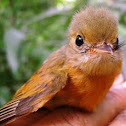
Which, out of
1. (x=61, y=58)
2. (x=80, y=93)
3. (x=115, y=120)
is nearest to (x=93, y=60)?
(x=80, y=93)

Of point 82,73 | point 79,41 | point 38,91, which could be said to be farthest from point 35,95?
point 79,41

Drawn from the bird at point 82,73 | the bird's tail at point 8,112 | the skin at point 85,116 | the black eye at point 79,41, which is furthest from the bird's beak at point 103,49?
the bird's tail at point 8,112

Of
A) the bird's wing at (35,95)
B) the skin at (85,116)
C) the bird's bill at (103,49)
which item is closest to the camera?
the bird's bill at (103,49)

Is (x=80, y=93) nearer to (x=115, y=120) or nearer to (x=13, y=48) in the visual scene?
(x=115, y=120)

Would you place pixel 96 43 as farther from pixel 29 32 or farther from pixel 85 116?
pixel 29 32

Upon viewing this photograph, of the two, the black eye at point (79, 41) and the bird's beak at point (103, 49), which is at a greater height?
the black eye at point (79, 41)

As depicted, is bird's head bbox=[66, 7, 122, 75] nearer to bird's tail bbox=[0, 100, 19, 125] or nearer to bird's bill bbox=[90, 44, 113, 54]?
bird's bill bbox=[90, 44, 113, 54]

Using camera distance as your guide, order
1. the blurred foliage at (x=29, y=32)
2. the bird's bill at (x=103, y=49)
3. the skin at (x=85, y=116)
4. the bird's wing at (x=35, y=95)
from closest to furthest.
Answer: the bird's bill at (x=103, y=49) → the bird's wing at (x=35, y=95) → the skin at (x=85, y=116) → the blurred foliage at (x=29, y=32)

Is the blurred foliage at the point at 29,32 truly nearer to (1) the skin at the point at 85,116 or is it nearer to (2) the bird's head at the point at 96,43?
(2) the bird's head at the point at 96,43
